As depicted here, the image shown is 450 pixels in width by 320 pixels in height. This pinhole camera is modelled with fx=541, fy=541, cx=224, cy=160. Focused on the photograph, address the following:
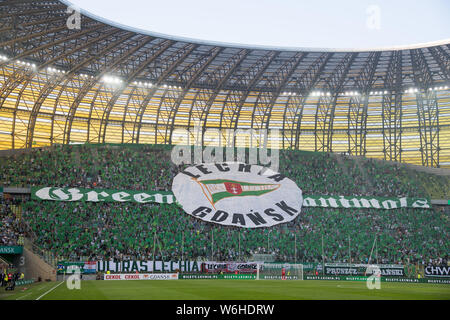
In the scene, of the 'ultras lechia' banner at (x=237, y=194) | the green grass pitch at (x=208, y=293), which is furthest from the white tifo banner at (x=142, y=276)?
the 'ultras lechia' banner at (x=237, y=194)

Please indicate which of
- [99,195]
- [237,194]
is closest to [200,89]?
[237,194]

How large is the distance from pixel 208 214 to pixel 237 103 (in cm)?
2069

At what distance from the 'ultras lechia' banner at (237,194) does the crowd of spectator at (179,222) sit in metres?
1.24

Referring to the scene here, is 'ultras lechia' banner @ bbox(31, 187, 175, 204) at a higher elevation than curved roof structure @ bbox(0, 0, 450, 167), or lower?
lower

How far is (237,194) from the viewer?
62.2 meters

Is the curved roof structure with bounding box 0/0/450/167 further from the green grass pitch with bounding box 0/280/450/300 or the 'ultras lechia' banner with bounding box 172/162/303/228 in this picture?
the green grass pitch with bounding box 0/280/450/300

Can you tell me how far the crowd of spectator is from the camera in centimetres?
5208

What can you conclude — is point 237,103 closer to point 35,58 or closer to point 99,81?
point 99,81

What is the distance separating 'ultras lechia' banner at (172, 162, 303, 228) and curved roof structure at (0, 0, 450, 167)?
10958mm

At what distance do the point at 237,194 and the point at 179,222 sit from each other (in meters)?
8.62

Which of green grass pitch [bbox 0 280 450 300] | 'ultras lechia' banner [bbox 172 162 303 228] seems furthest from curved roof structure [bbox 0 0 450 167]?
green grass pitch [bbox 0 280 450 300]

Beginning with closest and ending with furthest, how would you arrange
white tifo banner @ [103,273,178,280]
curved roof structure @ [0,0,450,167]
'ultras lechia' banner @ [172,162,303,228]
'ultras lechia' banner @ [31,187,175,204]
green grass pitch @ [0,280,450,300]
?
1. green grass pitch @ [0,280,450,300]
2. white tifo banner @ [103,273,178,280]
3. 'ultras lechia' banner @ [31,187,175,204]
4. curved roof structure @ [0,0,450,167]
5. 'ultras lechia' banner @ [172,162,303,228]

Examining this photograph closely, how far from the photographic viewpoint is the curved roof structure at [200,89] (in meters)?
54.6

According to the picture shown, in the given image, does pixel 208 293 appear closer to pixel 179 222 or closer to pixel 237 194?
pixel 179 222
